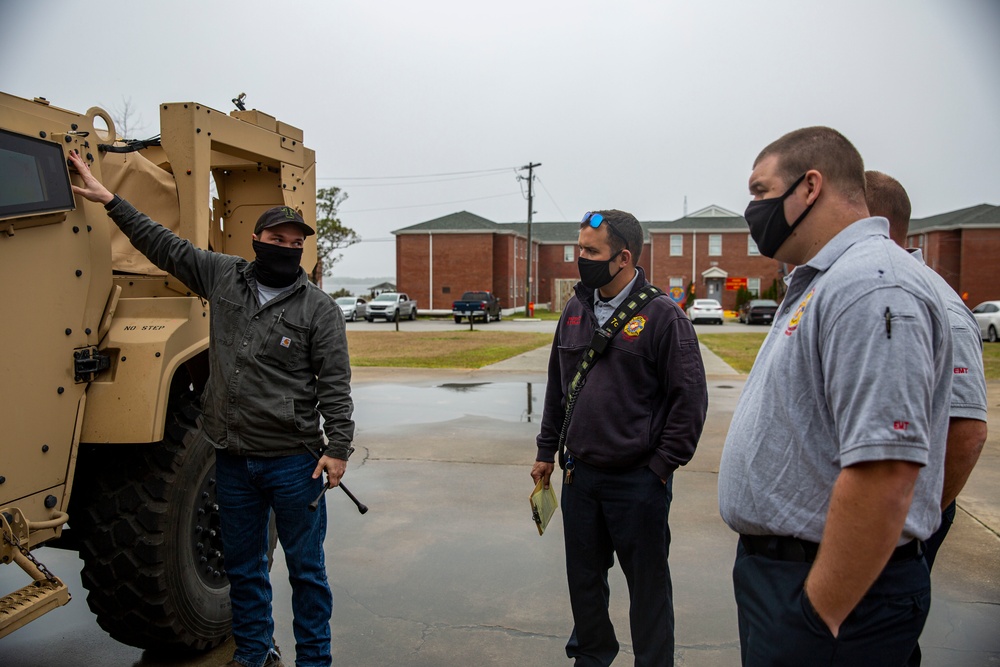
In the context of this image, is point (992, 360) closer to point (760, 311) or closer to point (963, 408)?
point (963, 408)

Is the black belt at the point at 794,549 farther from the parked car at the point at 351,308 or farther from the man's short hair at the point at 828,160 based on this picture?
the parked car at the point at 351,308

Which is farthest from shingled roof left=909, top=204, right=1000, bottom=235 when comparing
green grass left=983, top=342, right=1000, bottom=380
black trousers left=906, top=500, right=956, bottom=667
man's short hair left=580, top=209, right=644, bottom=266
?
man's short hair left=580, top=209, right=644, bottom=266

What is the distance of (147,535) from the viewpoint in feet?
10.7

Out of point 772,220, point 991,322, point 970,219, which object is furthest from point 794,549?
point 970,219

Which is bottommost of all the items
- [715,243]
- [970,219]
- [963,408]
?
[963,408]

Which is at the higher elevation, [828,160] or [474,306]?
[828,160]

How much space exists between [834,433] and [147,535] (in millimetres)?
2829

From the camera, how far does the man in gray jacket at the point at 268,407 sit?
3205mm

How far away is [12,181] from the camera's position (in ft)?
8.78

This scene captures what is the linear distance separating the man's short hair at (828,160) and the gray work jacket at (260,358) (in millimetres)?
1949

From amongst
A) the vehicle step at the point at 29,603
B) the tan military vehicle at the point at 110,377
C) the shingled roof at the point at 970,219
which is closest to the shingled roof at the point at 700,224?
the shingled roof at the point at 970,219

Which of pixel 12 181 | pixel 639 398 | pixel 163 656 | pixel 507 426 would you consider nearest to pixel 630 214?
pixel 639 398

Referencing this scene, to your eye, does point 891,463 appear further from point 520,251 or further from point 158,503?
point 520,251

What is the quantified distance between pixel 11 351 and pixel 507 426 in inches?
286
